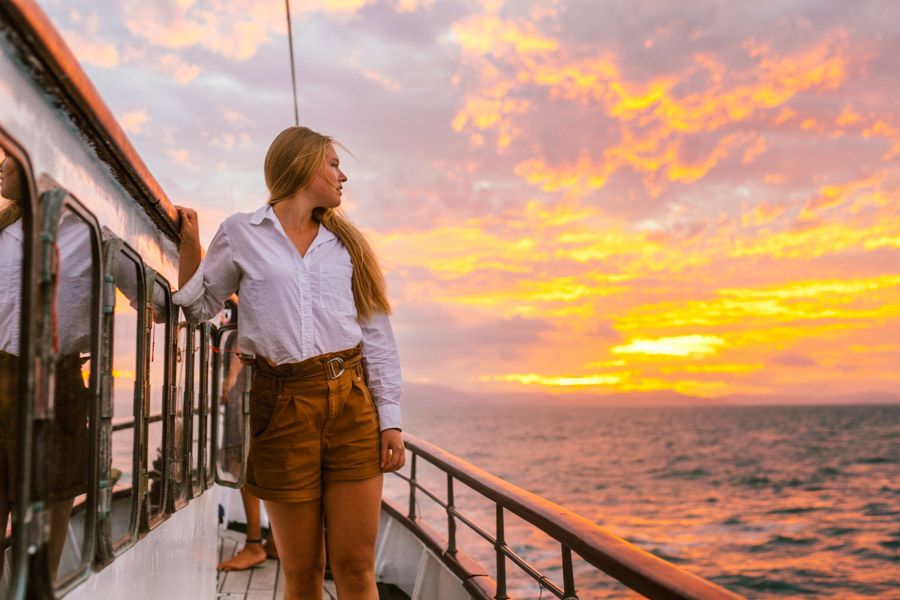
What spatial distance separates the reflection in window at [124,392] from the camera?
1571 millimetres

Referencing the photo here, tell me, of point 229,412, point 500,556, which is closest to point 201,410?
point 229,412

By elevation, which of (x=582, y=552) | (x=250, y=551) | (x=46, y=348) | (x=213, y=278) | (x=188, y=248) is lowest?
(x=250, y=551)

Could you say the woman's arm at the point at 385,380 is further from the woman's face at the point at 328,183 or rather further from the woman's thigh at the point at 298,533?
the woman's face at the point at 328,183

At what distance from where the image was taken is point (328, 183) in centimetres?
221

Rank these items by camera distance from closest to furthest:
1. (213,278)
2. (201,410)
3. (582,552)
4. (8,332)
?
(8,332), (582,552), (213,278), (201,410)

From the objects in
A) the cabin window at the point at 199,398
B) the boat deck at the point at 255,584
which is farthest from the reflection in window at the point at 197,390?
the boat deck at the point at 255,584

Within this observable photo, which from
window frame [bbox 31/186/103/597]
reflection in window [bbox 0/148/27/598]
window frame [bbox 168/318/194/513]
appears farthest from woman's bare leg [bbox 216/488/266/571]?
window frame [bbox 31/186/103/597]

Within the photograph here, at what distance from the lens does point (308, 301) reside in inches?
83.0

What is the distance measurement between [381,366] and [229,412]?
1345 millimetres

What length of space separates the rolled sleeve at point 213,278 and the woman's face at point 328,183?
0.26 m

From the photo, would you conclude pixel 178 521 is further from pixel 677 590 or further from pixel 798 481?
pixel 798 481

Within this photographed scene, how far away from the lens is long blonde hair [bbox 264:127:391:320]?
219cm

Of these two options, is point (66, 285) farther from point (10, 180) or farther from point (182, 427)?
point (182, 427)

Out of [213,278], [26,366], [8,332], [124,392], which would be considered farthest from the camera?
[213,278]
